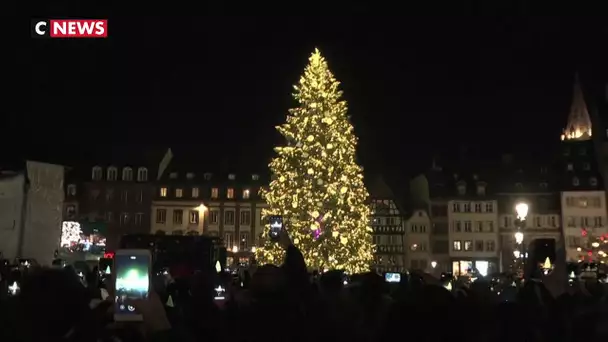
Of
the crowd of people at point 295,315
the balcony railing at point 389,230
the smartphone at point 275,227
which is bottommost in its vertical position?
the crowd of people at point 295,315

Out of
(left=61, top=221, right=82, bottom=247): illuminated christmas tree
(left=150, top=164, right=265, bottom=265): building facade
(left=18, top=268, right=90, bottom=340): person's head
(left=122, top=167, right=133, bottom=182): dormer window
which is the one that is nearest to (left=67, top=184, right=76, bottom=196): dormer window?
(left=122, top=167, right=133, bottom=182): dormer window

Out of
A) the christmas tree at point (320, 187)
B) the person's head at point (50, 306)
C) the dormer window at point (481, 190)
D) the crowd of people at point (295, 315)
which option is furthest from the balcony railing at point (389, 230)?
the person's head at point (50, 306)

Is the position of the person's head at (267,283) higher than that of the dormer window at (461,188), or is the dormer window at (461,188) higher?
the dormer window at (461,188)

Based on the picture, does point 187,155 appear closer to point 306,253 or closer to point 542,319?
point 306,253

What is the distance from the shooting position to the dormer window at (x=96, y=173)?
3649 inches

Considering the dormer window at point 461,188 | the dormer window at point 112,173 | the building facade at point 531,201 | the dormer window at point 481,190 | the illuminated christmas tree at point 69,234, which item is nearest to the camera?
the illuminated christmas tree at point 69,234

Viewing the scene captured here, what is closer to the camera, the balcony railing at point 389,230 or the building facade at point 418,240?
the building facade at point 418,240

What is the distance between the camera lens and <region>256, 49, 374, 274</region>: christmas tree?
38.7 metres

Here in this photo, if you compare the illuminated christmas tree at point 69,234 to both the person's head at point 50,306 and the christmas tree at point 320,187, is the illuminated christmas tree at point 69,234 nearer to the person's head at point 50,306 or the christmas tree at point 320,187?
the christmas tree at point 320,187

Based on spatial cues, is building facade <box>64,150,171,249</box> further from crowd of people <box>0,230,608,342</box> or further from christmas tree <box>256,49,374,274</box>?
crowd of people <box>0,230,608,342</box>

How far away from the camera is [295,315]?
4.75 m

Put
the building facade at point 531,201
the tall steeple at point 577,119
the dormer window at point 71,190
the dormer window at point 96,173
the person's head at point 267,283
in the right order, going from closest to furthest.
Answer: the person's head at point 267,283
the building facade at point 531,201
the dormer window at point 71,190
the dormer window at point 96,173
the tall steeple at point 577,119

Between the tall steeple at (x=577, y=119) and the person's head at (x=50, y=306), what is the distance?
367 feet

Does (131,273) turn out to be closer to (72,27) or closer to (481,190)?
(72,27)
